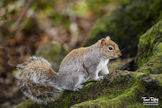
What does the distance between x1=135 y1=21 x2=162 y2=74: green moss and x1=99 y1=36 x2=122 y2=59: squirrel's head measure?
423 millimetres

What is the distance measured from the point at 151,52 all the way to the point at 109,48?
0.65 m

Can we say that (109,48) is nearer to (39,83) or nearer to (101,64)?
(101,64)

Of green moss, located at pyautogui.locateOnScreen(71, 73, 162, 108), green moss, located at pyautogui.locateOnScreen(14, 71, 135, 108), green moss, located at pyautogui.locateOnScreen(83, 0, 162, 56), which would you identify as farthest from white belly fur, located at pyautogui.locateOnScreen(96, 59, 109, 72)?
green moss, located at pyautogui.locateOnScreen(83, 0, 162, 56)

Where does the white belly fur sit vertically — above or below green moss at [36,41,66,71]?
below

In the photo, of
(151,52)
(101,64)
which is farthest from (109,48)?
(151,52)

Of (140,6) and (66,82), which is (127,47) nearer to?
(140,6)

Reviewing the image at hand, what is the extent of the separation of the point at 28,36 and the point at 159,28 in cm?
616

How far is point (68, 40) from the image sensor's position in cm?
984

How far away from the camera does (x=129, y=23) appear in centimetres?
640

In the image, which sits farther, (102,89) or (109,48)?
(109,48)

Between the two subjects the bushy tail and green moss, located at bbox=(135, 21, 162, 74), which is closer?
green moss, located at bbox=(135, 21, 162, 74)

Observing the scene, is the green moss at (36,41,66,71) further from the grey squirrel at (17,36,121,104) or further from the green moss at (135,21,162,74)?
the green moss at (135,21,162,74)

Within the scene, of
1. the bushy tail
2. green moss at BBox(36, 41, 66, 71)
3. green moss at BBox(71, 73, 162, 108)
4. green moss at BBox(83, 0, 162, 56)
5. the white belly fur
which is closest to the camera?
green moss at BBox(71, 73, 162, 108)

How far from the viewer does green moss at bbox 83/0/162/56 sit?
6155mm
